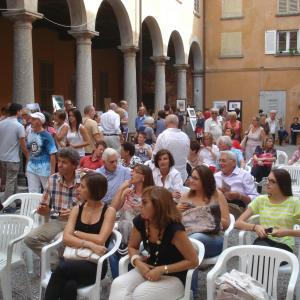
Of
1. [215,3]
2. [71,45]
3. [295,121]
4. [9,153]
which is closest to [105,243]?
[9,153]

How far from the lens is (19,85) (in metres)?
9.64

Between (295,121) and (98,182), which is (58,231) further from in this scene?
(295,121)

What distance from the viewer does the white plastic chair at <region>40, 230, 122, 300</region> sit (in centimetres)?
357

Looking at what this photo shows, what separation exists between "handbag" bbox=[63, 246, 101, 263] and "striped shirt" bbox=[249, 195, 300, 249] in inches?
55.8

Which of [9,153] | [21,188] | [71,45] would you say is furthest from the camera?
[71,45]

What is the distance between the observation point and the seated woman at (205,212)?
4.21m

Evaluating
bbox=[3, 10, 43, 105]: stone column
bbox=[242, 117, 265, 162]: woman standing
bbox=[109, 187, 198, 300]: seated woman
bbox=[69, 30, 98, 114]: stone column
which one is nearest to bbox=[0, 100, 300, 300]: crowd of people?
bbox=[109, 187, 198, 300]: seated woman

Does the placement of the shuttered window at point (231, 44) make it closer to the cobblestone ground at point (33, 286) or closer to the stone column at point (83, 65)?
the stone column at point (83, 65)

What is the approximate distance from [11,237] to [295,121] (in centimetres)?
2045

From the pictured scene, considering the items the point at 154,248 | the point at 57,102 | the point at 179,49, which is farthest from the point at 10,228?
the point at 179,49

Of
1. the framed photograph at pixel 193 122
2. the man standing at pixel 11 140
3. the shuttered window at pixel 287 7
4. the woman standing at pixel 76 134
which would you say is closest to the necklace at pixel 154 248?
the man standing at pixel 11 140

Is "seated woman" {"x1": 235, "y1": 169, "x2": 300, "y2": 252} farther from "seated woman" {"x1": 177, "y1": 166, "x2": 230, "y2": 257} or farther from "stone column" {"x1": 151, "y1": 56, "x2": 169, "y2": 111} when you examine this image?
"stone column" {"x1": 151, "y1": 56, "x2": 169, "y2": 111}

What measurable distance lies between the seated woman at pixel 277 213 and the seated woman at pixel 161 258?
0.93m

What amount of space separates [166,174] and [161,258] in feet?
6.72
